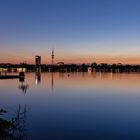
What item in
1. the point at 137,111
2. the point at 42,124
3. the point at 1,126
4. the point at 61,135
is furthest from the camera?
the point at 137,111

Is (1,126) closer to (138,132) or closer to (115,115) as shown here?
(138,132)

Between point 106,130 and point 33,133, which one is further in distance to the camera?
point 106,130

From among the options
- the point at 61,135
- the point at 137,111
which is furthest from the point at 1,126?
the point at 137,111

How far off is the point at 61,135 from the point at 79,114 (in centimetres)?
961

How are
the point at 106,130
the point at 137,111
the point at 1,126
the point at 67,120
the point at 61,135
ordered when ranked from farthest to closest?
the point at 137,111 → the point at 67,120 → the point at 106,130 → the point at 61,135 → the point at 1,126

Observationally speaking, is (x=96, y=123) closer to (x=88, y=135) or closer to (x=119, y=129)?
(x=119, y=129)

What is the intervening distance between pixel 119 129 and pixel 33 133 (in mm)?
6321

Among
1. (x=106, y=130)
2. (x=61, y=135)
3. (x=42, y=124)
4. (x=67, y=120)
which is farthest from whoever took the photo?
(x=67, y=120)

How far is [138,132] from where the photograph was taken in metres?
21.2

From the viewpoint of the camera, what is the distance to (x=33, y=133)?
66.8 feet

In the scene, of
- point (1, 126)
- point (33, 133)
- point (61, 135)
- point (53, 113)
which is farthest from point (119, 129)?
point (1, 126)

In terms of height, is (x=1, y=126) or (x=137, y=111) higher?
(x=1, y=126)

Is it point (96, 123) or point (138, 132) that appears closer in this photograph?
point (138, 132)

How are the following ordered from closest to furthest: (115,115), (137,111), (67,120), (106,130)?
(106,130) → (67,120) → (115,115) → (137,111)
